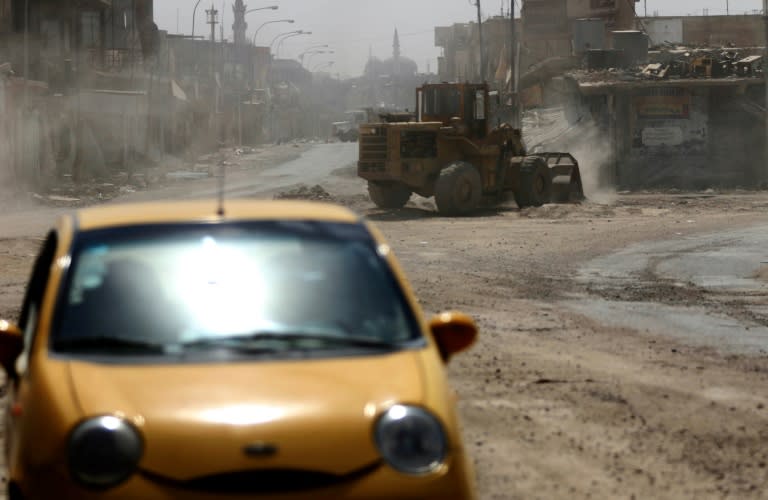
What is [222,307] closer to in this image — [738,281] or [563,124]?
[738,281]

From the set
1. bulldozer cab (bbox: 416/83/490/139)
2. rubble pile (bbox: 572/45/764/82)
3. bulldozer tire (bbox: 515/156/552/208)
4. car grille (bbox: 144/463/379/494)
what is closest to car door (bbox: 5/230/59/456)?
car grille (bbox: 144/463/379/494)

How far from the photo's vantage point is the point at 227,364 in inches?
199

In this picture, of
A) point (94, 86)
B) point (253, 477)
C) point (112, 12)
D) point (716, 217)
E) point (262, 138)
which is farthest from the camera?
point (262, 138)

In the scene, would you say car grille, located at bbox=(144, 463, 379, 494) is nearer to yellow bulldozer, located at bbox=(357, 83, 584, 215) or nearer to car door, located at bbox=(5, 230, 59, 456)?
car door, located at bbox=(5, 230, 59, 456)

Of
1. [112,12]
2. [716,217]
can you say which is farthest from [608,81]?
[112,12]

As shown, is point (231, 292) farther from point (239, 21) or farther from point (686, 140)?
point (239, 21)

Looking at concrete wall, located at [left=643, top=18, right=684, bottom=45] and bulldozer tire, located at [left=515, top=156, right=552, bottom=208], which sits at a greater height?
concrete wall, located at [left=643, top=18, right=684, bottom=45]

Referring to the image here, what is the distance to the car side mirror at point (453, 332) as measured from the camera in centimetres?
571

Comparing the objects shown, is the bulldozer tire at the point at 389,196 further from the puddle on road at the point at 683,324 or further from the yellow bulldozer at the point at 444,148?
the puddle on road at the point at 683,324

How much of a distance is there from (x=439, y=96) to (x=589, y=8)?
188 feet

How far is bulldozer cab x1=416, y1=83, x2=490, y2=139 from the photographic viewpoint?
31.4 meters

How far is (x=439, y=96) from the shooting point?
3159 cm

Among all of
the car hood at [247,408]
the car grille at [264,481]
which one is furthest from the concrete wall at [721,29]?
the car grille at [264,481]

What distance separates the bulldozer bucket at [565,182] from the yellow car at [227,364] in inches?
1167
